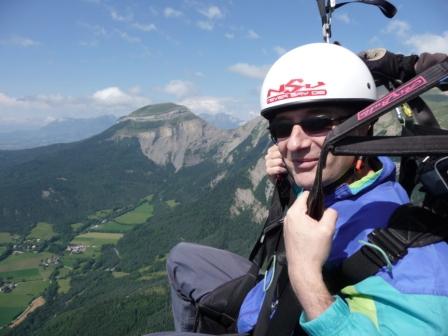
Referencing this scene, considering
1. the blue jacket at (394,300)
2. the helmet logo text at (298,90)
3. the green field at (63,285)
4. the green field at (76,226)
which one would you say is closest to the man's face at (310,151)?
the helmet logo text at (298,90)

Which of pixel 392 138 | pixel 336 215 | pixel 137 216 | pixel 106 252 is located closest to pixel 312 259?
pixel 336 215

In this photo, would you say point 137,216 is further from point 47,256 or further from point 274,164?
point 274,164

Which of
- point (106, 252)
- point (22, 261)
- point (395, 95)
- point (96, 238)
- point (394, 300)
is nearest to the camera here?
point (395, 95)

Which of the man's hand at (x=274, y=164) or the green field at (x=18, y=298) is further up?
the man's hand at (x=274, y=164)

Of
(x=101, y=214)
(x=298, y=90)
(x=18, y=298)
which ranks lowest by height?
(x=18, y=298)

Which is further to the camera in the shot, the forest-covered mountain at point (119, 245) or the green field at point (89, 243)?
the green field at point (89, 243)

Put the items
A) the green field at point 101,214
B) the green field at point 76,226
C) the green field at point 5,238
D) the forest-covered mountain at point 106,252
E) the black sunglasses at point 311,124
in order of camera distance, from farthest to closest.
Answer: the green field at point 101,214
the green field at point 76,226
the green field at point 5,238
the forest-covered mountain at point 106,252
the black sunglasses at point 311,124

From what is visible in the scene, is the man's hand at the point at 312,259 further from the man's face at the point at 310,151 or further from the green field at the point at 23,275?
the green field at the point at 23,275
